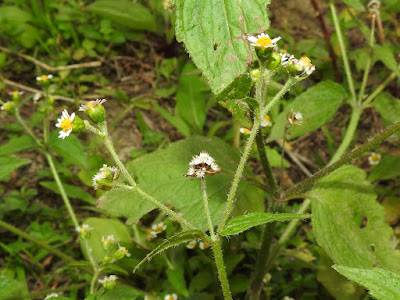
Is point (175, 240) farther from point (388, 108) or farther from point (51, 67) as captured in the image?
point (51, 67)

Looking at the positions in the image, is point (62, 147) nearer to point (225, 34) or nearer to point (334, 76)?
point (225, 34)

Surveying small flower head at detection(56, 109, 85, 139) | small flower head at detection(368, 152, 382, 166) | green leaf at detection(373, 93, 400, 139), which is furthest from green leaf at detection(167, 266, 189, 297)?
small flower head at detection(368, 152, 382, 166)

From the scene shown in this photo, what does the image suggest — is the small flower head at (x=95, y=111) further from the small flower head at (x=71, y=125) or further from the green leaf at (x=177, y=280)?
the green leaf at (x=177, y=280)

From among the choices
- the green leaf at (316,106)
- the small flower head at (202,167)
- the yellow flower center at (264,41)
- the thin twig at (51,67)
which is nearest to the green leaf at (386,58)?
the green leaf at (316,106)

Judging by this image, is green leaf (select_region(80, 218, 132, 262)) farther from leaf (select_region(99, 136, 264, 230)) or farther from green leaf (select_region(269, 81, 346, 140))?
green leaf (select_region(269, 81, 346, 140))

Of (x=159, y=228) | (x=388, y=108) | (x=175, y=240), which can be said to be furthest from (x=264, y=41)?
(x=159, y=228)
